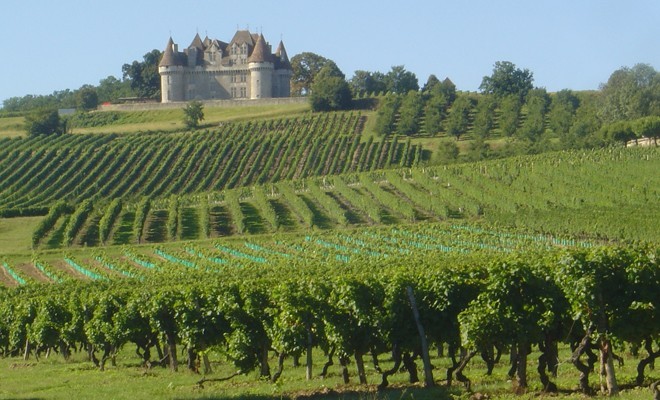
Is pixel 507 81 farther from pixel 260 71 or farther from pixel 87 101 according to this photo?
pixel 87 101

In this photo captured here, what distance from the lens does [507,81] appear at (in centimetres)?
14062

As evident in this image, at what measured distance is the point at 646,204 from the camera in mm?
62750

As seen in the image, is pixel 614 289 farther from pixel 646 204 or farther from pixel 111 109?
pixel 111 109

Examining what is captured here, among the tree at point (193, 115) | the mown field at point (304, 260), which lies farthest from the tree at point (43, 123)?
the tree at point (193, 115)

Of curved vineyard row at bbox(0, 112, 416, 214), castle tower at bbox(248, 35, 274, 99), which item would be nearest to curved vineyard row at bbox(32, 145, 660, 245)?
curved vineyard row at bbox(0, 112, 416, 214)

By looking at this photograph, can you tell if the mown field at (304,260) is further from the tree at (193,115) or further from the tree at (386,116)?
the tree at (193,115)

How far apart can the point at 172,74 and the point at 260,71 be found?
486 inches

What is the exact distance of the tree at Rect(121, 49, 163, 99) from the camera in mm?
148625

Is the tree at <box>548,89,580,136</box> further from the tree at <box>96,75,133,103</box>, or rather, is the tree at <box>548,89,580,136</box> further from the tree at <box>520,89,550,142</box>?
the tree at <box>96,75,133,103</box>

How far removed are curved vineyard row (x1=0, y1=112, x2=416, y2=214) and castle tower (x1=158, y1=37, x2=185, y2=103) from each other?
28.2 metres

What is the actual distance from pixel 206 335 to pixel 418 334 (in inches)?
241

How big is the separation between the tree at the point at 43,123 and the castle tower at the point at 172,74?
2547 centimetres

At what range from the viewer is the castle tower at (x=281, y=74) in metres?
141

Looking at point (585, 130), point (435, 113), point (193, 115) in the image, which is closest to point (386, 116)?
point (435, 113)
